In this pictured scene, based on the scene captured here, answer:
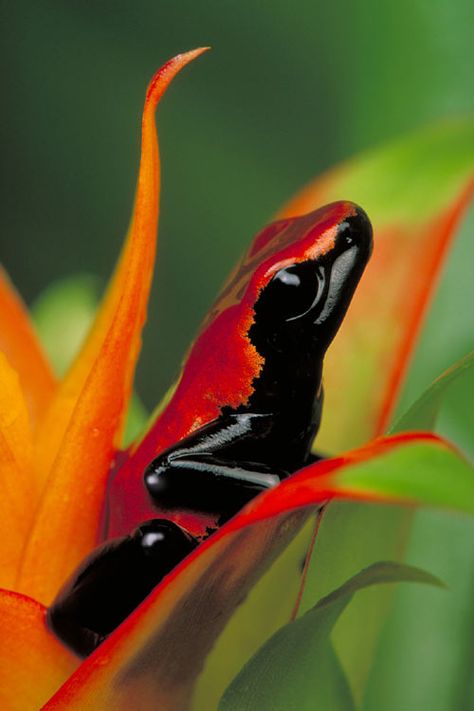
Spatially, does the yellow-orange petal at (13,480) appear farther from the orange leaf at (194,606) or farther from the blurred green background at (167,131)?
the blurred green background at (167,131)

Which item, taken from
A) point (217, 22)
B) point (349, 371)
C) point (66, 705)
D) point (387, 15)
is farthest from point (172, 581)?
point (217, 22)

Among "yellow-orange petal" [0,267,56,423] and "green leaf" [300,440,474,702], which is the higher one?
"yellow-orange petal" [0,267,56,423]

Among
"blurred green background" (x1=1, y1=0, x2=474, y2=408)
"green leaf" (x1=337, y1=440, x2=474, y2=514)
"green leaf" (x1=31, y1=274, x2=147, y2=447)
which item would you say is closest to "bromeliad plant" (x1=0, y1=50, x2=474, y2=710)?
"green leaf" (x1=337, y1=440, x2=474, y2=514)

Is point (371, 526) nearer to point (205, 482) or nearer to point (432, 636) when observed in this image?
point (205, 482)

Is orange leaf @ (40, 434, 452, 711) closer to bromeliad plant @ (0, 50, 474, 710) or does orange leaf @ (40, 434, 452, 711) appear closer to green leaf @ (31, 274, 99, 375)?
bromeliad plant @ (0, 50, 474, 710)

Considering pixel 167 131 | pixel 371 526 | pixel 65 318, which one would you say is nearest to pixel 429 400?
pixel 371 526

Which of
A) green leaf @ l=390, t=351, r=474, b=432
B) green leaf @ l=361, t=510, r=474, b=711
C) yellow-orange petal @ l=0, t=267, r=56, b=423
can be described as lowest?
green leaf @ l=361, t=510, r=474, b=711
